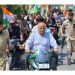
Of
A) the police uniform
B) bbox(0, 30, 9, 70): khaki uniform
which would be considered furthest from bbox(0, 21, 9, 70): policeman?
the police uniform

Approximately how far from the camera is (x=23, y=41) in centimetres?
2803

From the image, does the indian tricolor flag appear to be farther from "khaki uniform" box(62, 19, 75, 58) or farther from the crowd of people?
"khaki uniform" box(62, 19, 75, 58)

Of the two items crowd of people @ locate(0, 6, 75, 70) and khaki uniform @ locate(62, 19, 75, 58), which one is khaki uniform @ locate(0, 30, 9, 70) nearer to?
crowd of people @ locate(0, 6, 75, 70)

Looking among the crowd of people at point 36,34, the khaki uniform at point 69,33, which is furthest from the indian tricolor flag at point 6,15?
the khaki uniform at point 69,33

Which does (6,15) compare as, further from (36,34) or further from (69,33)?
(69,33)

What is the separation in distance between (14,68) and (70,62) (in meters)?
0.81

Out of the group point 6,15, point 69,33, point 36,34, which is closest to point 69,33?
point 69,33

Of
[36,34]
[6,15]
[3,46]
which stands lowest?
[3,46]

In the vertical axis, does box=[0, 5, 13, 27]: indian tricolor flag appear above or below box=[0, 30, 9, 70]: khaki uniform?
above

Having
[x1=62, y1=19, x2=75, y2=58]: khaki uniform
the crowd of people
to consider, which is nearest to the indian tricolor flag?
the crowd of people

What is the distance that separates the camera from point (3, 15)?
1103 inches

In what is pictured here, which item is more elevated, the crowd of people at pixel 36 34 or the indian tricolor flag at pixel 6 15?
the indian tricolor flag at pixel 6 15

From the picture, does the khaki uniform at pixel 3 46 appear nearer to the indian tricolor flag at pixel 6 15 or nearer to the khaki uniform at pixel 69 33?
the indian tricolor flag at pixel 6 15
